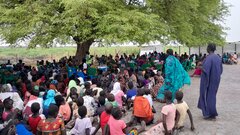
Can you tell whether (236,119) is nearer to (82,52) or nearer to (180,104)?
(180,104)

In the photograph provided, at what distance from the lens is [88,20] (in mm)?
13805

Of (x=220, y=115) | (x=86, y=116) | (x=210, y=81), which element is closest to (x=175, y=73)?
(x=210, y=81)

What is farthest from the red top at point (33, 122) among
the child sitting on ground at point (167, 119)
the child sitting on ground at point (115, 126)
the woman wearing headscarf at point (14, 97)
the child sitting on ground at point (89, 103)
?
the child sitting on ground at point (167, 119)

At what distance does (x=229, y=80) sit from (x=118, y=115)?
501 inches

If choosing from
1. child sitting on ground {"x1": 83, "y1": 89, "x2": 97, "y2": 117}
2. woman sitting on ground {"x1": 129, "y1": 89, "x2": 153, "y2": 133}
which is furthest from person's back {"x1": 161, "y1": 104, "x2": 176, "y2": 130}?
child sitting on ground {"x1": 83, "y1": 89, "x2": 97, "y2": 117}

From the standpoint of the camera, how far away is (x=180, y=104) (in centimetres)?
706

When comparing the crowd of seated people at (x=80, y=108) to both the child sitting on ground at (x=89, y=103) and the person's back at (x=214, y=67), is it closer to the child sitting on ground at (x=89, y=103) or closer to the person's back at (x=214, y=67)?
the child sitting on ground at (x=89, y=103)

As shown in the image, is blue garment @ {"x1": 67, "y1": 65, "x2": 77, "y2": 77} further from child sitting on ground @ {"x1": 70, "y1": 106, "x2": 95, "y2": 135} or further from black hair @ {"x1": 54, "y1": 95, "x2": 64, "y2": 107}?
child sitting on ground @ {"x1": 70, "y1": 106, "x2": 95, "y2": 135}

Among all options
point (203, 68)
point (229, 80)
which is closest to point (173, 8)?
point (229, 80)

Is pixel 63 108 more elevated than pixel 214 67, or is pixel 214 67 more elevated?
pixel 214 67

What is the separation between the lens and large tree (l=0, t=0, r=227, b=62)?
43.8 ft

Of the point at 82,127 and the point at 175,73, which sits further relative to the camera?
the point at 175,73

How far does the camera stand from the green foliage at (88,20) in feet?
43.8

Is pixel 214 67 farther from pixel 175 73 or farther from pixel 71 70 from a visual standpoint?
pixel 71 70
